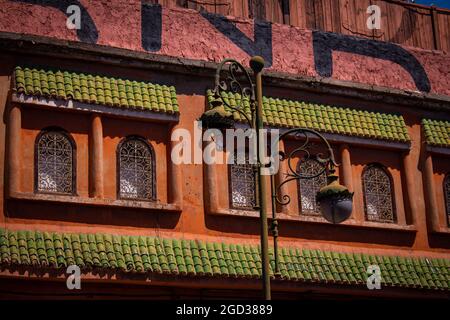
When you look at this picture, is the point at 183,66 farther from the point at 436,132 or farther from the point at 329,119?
the point at 436,132

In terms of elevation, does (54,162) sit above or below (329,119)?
below

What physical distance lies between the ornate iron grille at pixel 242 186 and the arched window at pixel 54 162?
115 inches

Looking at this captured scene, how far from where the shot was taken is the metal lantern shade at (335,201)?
46.2ft

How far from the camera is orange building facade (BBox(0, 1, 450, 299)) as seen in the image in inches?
664

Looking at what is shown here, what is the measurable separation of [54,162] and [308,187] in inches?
190

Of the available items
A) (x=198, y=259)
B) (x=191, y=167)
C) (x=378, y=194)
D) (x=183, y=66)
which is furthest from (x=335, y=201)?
(x=378, y=194)

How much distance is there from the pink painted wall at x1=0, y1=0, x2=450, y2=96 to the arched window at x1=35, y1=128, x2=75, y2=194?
1.75m

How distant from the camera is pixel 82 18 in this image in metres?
18.1

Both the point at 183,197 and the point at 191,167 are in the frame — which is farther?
the point at 191,167

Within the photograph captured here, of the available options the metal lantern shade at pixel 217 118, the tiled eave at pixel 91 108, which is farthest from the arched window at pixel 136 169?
the metal lantern shade at pixel 217 118

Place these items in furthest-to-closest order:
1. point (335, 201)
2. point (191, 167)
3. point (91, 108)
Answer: point (191, 167), point (91, 108), point (335, 201)

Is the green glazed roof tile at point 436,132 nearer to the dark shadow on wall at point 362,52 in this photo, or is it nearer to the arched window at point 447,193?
the arched window at point 447,193

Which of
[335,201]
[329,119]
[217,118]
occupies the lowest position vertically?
[335,201]

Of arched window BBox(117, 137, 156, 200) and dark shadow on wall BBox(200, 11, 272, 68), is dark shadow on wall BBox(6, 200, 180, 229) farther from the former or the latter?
dark shadow on wall BBox(200, 11, 272, 68)
